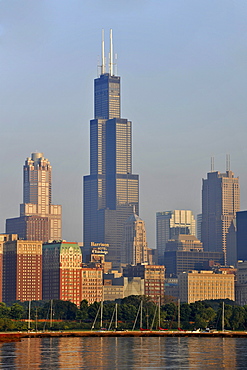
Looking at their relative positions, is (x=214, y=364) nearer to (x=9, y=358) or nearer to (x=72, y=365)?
(x=72, y=365)

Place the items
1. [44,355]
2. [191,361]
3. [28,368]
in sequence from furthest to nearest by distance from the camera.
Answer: [44,355], [191,361], [28,368]

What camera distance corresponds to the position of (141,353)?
193 meters

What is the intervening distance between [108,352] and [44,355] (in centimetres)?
1600

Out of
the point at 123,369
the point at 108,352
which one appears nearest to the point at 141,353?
the point at 108,352

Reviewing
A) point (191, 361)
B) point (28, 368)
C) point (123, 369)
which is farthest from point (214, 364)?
point (28, 368)

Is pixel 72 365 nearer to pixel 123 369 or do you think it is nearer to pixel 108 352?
pixel 123 369

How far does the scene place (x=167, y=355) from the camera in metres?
188

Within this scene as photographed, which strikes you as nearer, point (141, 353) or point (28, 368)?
point (28, 368)

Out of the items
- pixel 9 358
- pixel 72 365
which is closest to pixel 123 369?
pixel 72 365

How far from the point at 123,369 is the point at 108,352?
37.5m

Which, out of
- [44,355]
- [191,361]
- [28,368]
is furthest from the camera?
[44,355]

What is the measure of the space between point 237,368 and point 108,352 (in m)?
41.2

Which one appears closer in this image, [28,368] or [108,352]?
[28,368]

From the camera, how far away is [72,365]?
538 feet
